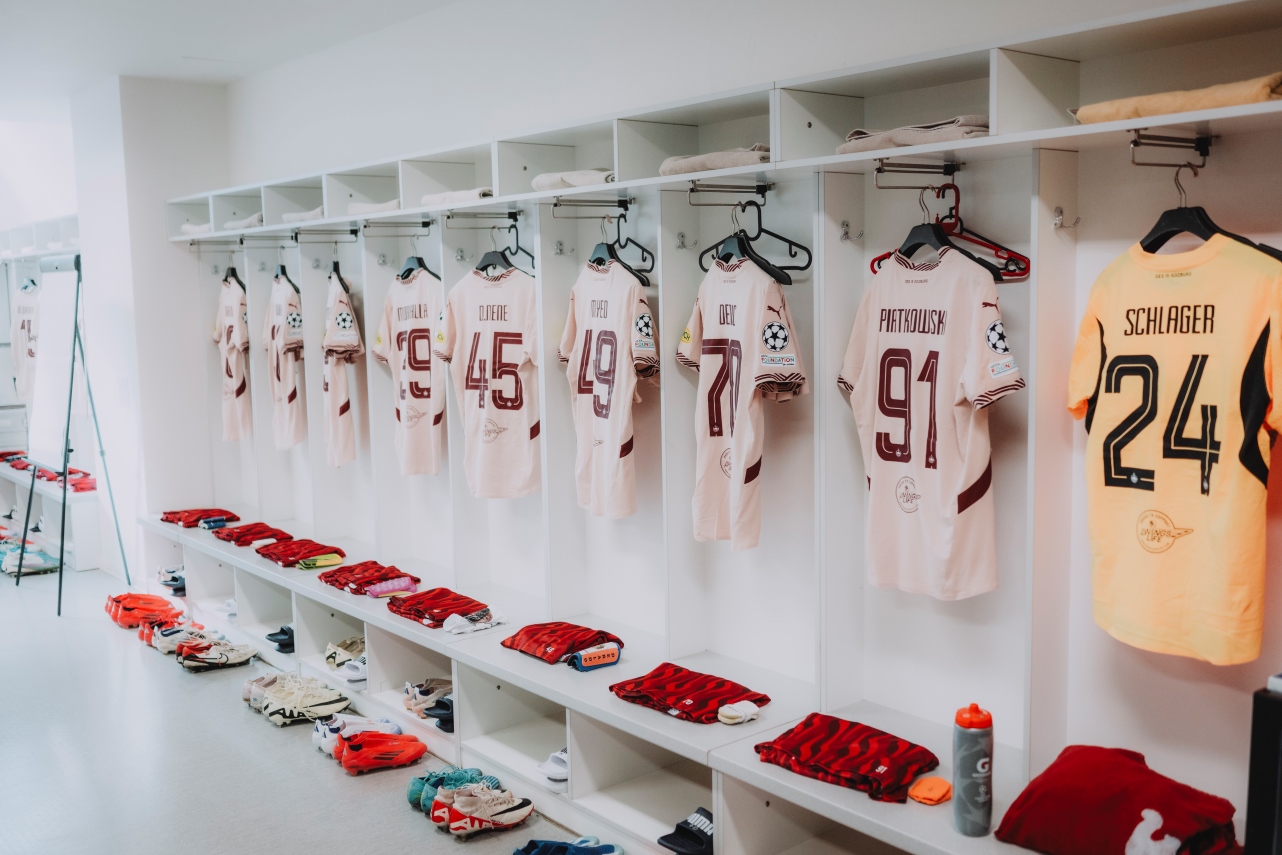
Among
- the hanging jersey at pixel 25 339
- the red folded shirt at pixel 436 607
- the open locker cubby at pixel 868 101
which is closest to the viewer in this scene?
the open locker cubby at pixel 868 101

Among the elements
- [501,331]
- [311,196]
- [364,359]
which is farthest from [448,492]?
[311,196]

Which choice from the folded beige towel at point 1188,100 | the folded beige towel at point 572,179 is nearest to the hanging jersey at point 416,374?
the folded beige towel at point 572,179

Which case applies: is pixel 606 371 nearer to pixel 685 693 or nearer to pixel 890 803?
pixel 685 693

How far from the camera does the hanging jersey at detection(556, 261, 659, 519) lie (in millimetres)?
3529

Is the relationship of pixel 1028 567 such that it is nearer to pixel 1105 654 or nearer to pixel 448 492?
pixel 1105 654

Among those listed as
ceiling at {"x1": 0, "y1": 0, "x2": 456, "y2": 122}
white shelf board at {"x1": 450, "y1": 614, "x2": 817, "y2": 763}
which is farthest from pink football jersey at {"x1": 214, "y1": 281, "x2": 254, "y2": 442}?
white shelf board at {"x1": 450, "y1": 614, "x2": 817, "y2": 763}

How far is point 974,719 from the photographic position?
237 centimetres

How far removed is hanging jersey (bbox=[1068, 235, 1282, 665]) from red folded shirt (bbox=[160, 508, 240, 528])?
16.1ft

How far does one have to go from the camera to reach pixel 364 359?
17.4ft

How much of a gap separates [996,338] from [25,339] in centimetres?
769

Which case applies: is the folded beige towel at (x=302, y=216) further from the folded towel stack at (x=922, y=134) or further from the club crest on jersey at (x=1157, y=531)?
the club crest on jersey at (x=1157, y=531)

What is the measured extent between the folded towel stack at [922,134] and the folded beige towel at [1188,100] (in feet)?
0.89

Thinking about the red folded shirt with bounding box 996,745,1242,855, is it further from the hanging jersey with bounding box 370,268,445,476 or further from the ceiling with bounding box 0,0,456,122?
the ceiling with bounding box 0,0,456,122

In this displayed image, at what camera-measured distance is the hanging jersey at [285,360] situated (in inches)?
216
